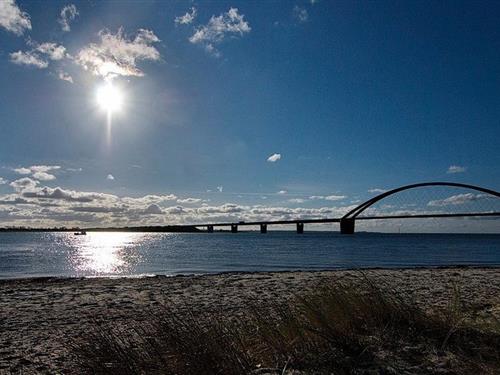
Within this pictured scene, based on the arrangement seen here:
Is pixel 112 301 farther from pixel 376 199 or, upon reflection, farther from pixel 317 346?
pixel 376 199

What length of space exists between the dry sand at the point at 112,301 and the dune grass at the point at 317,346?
1568 mm

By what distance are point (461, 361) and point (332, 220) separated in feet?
426

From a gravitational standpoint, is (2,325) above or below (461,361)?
below

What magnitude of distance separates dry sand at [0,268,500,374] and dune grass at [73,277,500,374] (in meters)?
1.57

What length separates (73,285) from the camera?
22.3 m

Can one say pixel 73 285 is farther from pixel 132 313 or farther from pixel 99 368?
pixel 99 368

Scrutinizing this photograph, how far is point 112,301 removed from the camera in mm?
16344

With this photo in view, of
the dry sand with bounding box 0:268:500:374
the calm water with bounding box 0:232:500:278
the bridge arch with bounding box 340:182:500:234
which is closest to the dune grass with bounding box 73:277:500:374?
the dry sand with bounding box 0:268:500:374

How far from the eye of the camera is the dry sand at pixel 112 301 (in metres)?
9.28

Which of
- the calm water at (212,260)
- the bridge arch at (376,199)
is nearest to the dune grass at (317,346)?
the calm water at (212,260)

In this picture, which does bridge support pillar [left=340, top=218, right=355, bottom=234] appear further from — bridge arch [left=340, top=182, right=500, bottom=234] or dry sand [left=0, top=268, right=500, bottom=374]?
dry sand [left=0, top=268, right=500, bottom=374]

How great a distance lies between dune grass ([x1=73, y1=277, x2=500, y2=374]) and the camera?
4836mm

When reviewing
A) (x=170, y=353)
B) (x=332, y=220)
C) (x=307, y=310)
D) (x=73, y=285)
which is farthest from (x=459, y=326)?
(x=332, y=220)

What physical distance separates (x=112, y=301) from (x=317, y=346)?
12550 millimetres
